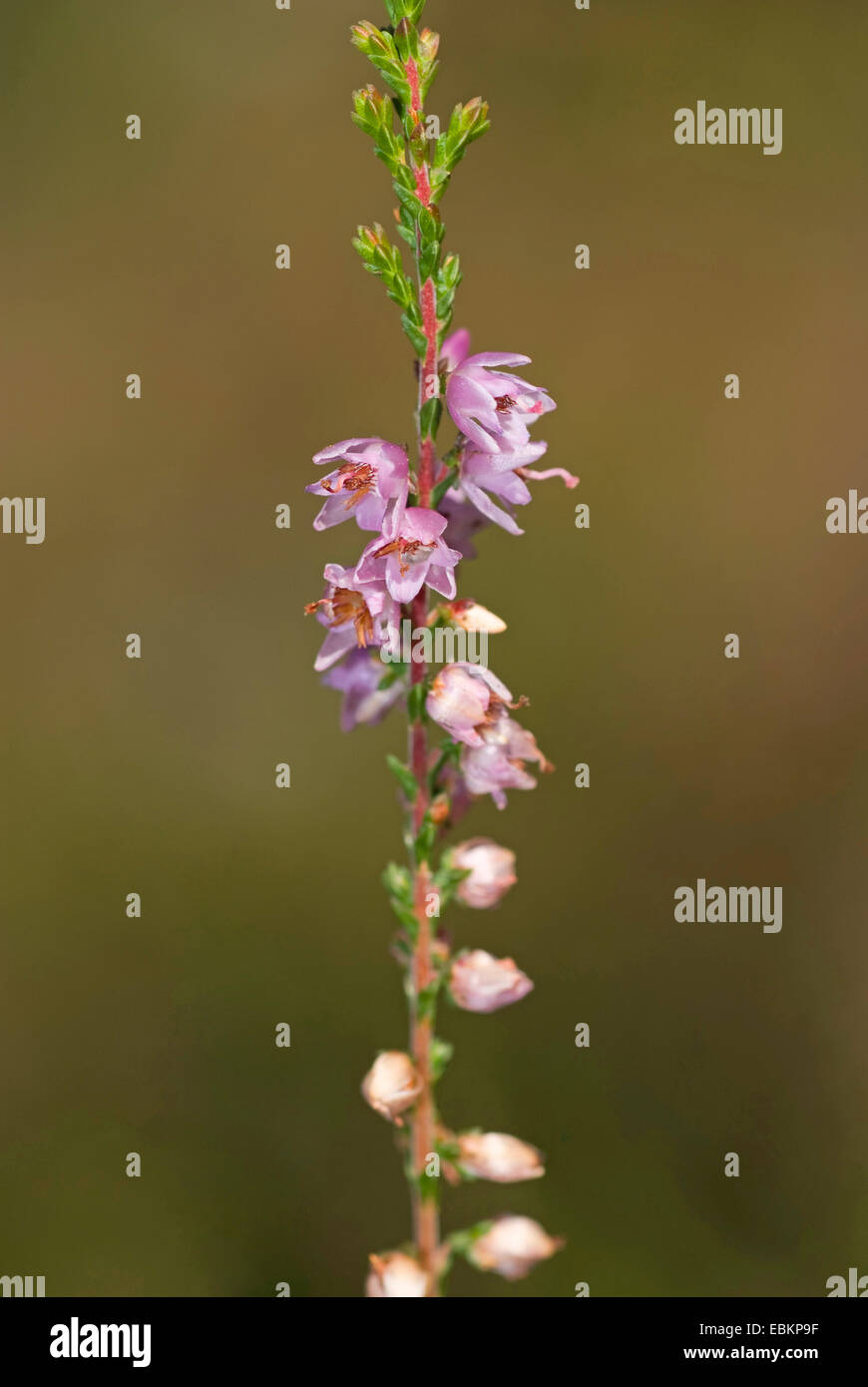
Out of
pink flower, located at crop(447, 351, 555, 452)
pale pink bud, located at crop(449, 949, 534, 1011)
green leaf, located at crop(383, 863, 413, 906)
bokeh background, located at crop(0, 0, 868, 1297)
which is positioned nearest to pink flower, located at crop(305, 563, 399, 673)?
pink flower, located at crop(447, 351, 555, 452)

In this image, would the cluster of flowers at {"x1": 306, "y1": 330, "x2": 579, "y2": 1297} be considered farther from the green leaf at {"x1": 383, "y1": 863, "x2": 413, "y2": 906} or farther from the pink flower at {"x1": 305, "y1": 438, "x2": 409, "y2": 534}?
the green leaf at {"x1": 383, "y1": 863, "x2": 413, "y2": 906}

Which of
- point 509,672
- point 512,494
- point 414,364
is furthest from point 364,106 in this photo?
point 509,672

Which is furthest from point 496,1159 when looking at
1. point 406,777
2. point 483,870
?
point 406,777

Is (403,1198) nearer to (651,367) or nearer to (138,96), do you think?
(651,367)

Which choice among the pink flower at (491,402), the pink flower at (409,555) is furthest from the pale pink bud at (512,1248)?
the pink flower at (491,402)

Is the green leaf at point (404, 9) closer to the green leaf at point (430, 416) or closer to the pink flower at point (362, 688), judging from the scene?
the green leaf at point (430, 416)

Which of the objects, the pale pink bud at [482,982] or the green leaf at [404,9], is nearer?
the green leaf at [404,9]
